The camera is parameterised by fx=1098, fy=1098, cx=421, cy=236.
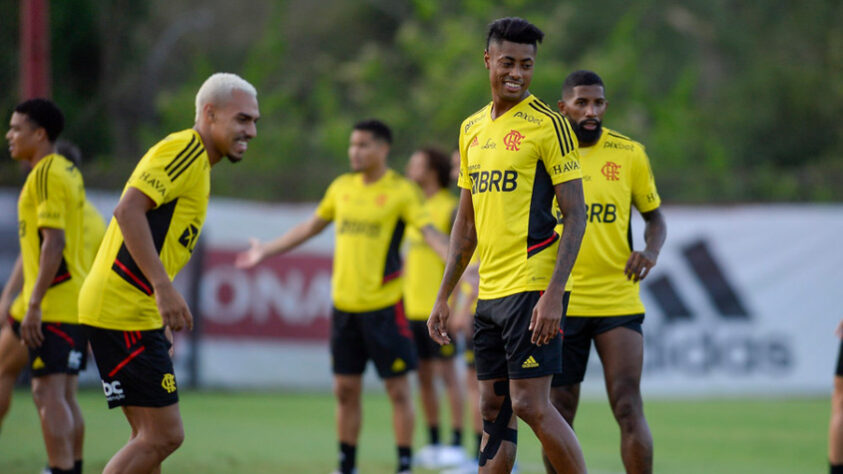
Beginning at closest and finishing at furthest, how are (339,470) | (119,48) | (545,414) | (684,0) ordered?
(545,414) < (339,470) < (119,48) < (684,0)

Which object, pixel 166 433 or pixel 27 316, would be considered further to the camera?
pixel 27 316

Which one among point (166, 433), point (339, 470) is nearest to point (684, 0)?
point (339, 470)

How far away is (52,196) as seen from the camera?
7.15 meters

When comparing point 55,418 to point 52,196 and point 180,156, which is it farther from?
point 180,156

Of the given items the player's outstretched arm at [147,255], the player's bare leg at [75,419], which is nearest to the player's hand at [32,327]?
the player's bare leg at [75,419]

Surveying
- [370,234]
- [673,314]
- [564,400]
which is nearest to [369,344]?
[370,234]

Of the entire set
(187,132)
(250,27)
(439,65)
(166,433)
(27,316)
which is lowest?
(166,433)

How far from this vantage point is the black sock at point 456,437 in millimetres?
10008

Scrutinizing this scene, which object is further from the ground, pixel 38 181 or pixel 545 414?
pixel 38 181

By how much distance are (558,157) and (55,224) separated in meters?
3.39

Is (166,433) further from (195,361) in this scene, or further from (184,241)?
(195,361)

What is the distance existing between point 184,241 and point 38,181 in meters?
1.92

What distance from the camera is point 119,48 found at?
1090 inches

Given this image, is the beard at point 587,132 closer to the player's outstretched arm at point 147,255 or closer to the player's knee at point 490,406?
the player's knee at point 490,406
